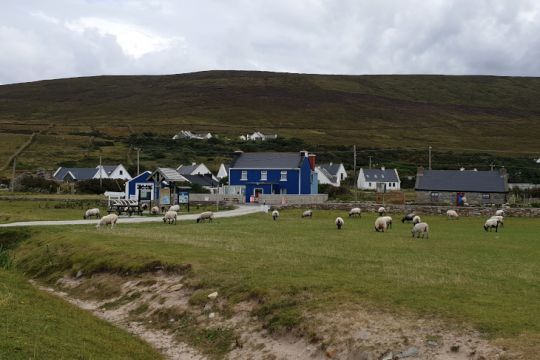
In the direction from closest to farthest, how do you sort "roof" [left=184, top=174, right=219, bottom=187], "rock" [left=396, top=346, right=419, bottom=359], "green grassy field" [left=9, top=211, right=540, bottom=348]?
1. "rock" [left=396, top=346, right=419, bottom=359]
2. "green grassy field" [left=9, top=211, right=540, bottom=348]
3. "roof" [left=184, top=174, right=219, bottom=187]

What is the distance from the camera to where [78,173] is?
120938mm

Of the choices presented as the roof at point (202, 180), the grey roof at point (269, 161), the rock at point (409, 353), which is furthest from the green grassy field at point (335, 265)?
the roof at point (202, 180)

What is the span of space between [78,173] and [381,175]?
210 feet

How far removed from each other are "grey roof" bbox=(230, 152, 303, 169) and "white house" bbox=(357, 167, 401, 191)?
149 feet

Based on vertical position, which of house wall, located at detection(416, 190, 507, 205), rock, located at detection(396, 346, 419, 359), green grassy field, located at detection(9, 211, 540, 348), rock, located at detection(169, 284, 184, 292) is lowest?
rock, located at detection(396, 346, 419, 359)

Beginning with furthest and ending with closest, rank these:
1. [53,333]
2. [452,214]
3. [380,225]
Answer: [452,214] → [380,225] → [53,333]

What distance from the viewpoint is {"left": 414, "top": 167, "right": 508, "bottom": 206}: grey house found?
77375mm

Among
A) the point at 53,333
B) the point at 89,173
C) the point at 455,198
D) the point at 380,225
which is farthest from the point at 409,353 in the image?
the point at 89,173

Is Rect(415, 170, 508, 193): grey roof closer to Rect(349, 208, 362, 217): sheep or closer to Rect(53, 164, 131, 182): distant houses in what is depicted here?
Rect(349, 208, 362, 217): sheep

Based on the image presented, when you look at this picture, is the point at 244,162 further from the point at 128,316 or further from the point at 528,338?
the point at 528,338

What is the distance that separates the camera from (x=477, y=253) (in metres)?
26.8

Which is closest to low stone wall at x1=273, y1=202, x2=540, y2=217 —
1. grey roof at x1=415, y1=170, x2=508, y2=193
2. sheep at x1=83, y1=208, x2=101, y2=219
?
grey roof at x1=415, y1=170, x2=508, y2=193

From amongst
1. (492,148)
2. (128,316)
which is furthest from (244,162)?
(492,148)

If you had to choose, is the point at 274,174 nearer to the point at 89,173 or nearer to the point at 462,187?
the point at 462,187
